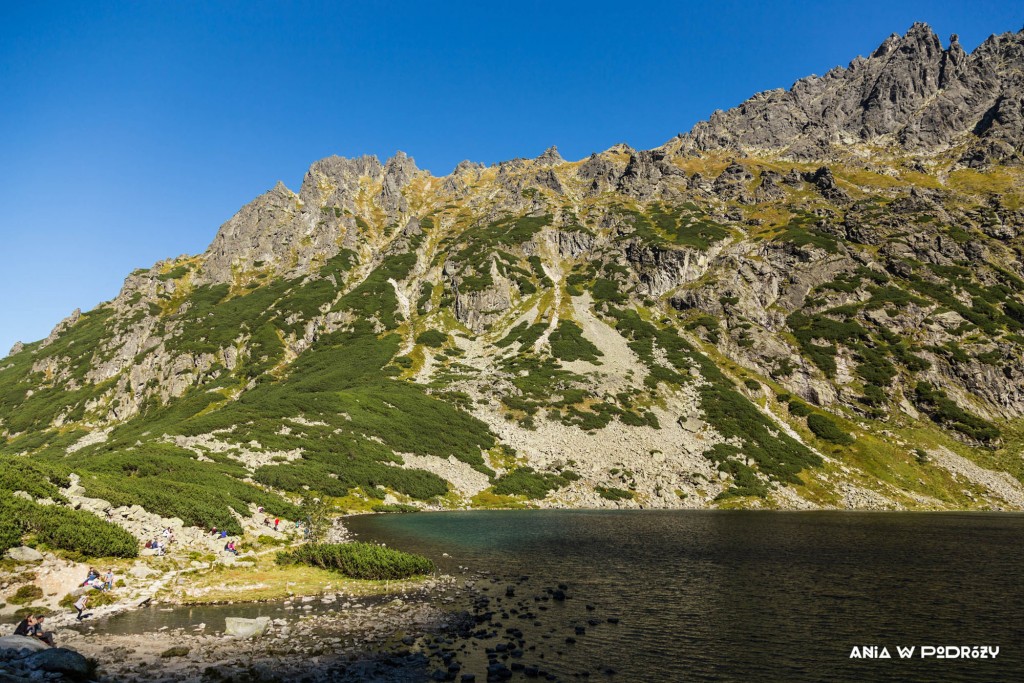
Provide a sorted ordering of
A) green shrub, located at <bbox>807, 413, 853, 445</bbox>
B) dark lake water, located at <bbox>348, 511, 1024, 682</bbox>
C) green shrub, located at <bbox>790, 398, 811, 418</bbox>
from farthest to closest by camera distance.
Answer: green shrub, located at <bbox>790, 398, 811, 418</bbox>, green shrub, located at <bbox>807, 413, 853, 445</bbox>, dark lake water, located at <bbox>348, 511, 1024, 682</bbox>

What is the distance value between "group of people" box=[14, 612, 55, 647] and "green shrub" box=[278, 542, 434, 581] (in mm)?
13538

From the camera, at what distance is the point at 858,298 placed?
5536 inches

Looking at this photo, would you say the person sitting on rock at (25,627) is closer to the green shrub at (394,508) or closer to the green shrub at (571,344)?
the green shrub at (394,508)

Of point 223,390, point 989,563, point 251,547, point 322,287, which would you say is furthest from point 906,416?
point 322,287

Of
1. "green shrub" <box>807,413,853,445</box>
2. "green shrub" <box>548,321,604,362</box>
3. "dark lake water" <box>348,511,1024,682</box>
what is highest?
"green shrub" <box>548,321,604,362</box>

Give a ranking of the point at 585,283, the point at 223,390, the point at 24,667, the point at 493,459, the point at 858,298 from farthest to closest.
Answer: the point at 585,283 → the point at 858,298 → the point at 223,390 → the point at 493,459 → the point at 24,667

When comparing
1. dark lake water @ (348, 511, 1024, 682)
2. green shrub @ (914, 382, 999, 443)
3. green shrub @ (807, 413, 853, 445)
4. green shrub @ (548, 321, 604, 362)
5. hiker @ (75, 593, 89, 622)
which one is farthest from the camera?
green shrub @ (548, 321, 604, 362)

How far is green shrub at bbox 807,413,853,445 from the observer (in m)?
101

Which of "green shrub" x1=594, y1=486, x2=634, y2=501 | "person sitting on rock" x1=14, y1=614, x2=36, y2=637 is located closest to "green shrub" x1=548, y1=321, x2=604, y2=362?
"green shrub" x1=594, y1=486, x2=634, y2=501

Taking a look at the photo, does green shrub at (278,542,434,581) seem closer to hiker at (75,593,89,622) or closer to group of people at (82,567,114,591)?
group of people at (82,567,114,591)

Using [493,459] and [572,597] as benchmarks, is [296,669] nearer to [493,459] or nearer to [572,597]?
[572,597]

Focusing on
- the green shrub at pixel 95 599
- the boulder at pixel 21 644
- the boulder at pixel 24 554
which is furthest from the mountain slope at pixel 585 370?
the boulder at pixel 21 644

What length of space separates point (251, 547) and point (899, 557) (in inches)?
1852

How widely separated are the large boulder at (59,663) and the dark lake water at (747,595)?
1382cm
